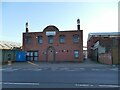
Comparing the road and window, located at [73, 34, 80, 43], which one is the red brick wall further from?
the road

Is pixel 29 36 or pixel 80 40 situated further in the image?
pixel 29 36

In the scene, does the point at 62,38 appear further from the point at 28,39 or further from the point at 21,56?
the point at 21,56

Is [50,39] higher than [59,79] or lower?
higher

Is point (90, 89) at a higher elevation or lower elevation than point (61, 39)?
lower

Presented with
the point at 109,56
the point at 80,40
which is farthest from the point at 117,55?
the point at 80,40

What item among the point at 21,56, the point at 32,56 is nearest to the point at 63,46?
the point at 32,56

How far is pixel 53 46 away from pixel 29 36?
5685mm

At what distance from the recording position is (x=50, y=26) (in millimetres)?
40438

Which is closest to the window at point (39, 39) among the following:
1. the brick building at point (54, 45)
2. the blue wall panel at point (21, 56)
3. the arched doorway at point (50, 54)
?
the brick building at point (54, 45)

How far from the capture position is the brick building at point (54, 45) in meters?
38.9

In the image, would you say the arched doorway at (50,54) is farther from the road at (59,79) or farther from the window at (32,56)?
the road at (59,79)

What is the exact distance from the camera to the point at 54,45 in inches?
1577

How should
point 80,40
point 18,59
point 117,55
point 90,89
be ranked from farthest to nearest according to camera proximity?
point 18,59 < point 80,40 < point 117,55 < point 90,89

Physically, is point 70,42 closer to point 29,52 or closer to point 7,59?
point 29,52
